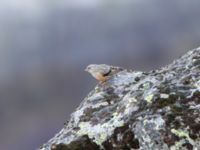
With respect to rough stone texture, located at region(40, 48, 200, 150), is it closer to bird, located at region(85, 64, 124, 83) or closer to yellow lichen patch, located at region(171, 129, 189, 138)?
yellow lichen patch, located at region(171, 129, 189, 138)

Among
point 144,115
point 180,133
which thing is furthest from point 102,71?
point 180,133

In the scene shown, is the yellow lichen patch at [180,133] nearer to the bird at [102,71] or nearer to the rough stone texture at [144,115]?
the rough stone texture at [144,115]

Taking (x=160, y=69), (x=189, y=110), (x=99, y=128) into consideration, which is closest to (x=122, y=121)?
(x=99, y=128)

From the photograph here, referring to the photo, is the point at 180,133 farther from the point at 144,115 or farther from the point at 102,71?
Answer: the point at 102,71

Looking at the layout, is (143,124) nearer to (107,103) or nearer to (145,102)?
(145,102)

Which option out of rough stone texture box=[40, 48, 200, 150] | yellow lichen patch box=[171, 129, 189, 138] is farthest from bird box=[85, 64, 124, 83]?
yellow lichen patch box=[171, 129, 189, 138]

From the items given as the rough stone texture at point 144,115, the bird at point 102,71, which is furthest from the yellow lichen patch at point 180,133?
the bird at point 102,71
